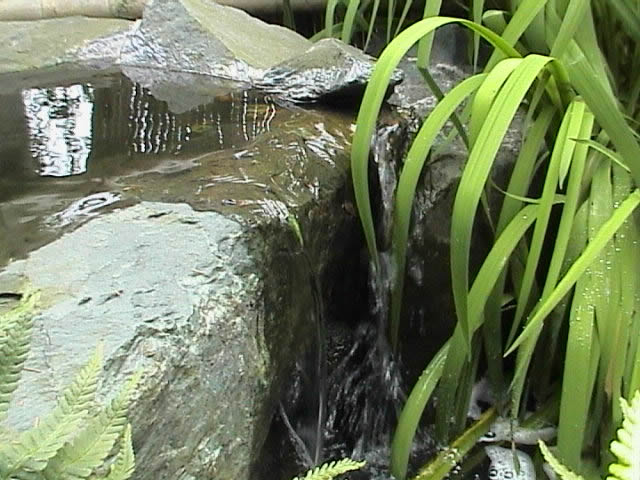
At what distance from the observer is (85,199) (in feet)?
4.00

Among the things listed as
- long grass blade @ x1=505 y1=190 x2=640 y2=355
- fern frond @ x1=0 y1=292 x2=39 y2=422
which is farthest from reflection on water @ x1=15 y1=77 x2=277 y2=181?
fern frond @ x1=0 y1=292 x2=39 y2=422

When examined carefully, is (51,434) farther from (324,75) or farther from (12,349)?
(324,75)

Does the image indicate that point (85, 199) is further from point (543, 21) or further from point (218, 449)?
point (543, 21)

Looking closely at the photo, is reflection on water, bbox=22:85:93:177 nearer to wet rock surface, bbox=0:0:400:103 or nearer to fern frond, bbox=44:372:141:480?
wet rock surface, bbox=0:0:400:103

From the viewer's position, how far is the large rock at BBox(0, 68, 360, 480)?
0.86m

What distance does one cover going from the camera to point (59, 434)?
0.55 metres

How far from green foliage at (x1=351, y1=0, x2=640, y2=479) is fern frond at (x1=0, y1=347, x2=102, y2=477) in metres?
0.74

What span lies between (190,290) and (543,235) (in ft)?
2.34

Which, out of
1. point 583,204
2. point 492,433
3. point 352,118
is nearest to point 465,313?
point 583,204

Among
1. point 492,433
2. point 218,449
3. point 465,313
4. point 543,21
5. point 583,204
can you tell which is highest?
point 543,21

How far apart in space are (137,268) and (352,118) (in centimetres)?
106

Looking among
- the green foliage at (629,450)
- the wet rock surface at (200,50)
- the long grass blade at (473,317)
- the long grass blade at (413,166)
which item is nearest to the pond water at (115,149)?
the wet rock surface at (200,50)

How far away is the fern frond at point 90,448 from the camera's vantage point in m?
0.56

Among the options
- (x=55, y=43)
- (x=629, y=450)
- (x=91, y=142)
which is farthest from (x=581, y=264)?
(x=55, y=43)
